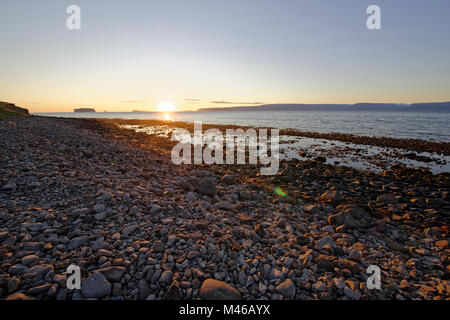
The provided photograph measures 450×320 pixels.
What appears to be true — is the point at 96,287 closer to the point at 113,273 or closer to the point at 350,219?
the point at 113,273

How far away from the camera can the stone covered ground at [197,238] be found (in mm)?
3514

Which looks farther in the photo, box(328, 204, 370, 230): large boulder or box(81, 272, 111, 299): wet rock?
box(328, 204, 370, 230): large boulder

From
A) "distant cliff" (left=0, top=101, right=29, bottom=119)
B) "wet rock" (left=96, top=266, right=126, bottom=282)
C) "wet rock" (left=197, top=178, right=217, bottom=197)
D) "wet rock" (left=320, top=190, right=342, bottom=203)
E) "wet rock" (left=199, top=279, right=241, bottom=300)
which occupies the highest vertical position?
"distant cliff" (left=0, top=101, right=29, bottom=119)

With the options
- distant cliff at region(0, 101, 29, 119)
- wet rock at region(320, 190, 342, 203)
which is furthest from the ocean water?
distant cliff at region(0, 101, 29, 119)

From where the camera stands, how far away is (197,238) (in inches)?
190

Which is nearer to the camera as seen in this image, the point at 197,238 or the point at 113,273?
the point at 113,273

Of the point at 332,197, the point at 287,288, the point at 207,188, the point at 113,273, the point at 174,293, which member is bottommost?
the point at 287,288

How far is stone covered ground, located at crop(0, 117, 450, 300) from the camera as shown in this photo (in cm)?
351

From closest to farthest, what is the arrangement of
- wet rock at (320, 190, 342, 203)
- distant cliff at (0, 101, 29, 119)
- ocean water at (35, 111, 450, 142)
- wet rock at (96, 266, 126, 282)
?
wet rock at (96, 266, 126, 282) < wet rock at (320, 190, 342, 203) < distant cliff at (0, 101, 29, 119) < ocean water at (35, 111, 450, 142)

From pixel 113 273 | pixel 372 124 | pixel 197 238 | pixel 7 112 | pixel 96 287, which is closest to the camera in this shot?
pixel 96 287

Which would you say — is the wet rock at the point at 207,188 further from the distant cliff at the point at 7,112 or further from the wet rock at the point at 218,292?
the distant cliff at the point at 7,112

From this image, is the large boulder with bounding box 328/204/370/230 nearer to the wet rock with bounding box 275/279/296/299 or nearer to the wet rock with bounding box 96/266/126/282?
the wet rock with bounding box 275/279/296/299

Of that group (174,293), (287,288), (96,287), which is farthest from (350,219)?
(96,287)

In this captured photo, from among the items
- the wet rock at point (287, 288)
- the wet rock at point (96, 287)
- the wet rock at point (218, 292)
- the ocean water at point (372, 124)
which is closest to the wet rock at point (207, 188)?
the wet rock at point (218, 292)
